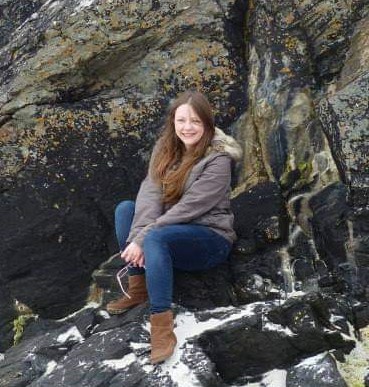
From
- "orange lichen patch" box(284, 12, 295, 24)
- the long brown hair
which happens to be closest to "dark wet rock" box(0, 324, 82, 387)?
the long brown hair

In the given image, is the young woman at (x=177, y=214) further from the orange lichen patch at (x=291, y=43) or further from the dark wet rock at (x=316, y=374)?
the orange lichen patch at (x=291, y=43)

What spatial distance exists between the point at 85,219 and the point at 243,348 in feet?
10.5

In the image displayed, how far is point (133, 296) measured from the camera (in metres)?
6.89

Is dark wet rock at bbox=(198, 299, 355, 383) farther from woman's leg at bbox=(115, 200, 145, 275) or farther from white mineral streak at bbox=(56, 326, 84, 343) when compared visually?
white mineral streak at bbox=(56, 326, 84, 343)

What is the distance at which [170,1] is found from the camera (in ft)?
26.1

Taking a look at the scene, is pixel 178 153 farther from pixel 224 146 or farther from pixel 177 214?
pixel 177 214

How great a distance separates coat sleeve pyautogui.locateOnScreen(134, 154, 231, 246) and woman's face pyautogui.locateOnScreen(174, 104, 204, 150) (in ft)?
1.19

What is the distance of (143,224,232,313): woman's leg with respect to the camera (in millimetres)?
5980

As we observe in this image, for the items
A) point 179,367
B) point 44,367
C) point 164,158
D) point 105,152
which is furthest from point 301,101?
point 44,367

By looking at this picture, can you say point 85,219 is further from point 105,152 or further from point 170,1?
point 170,1

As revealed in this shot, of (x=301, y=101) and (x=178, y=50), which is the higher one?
(x=178, y=50)

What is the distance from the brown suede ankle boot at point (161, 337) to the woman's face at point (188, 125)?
2024 mm

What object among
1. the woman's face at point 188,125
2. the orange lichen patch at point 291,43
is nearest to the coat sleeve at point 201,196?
the woman's face at point 188,125

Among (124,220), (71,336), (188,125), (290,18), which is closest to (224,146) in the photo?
(188,125)
